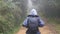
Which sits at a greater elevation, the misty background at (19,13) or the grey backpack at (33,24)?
the misty background at (19,13)

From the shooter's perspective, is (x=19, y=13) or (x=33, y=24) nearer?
(x=33, y=24)

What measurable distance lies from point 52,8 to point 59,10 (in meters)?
1.78

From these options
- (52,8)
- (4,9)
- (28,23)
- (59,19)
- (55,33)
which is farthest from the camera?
(52,8)

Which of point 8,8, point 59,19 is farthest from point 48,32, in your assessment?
point 59,19

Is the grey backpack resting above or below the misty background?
below

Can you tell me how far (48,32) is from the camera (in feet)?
51.8

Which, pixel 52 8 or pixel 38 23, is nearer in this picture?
pixel 38 23

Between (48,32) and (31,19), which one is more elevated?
(48,32)

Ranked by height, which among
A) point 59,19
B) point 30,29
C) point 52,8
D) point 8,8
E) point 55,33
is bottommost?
point 30,29

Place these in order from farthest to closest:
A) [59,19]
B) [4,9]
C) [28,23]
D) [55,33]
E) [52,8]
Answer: [52,8], [59,19], [55,33], [4,9], [28,23]

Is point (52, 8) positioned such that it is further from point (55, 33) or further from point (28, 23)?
point (28, 23)

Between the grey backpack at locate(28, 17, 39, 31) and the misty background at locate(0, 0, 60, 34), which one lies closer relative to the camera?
the grey backpack at locate(28, 17, 39, 31)

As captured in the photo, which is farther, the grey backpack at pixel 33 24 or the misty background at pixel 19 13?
the misty background at pixel 19 13

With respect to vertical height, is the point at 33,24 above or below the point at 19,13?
below
